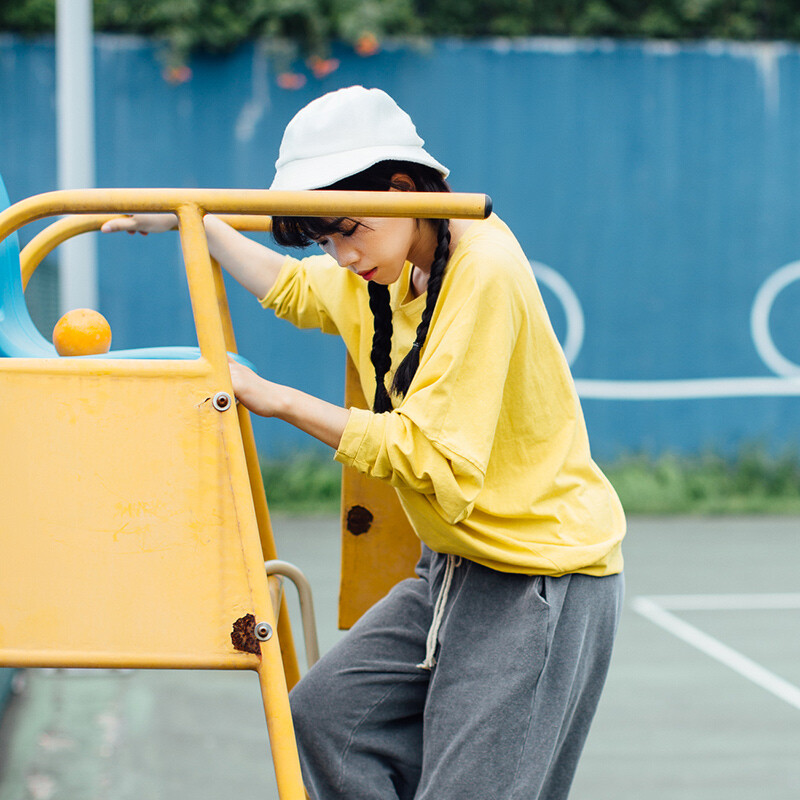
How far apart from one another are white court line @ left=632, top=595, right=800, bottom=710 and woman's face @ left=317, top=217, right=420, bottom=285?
2.46 metres

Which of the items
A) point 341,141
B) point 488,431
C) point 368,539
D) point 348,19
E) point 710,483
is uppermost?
point 341,141

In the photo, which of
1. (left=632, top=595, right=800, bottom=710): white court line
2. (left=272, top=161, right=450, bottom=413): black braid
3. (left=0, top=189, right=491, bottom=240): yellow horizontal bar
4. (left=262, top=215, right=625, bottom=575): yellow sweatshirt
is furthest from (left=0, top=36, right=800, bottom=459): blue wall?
(left=0, top=189, right=491, bottom=240): yellow horizontal bar

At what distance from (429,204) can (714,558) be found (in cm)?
414

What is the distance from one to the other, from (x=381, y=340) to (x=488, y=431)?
1.15ft

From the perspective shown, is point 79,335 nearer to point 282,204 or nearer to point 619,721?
point 282,204

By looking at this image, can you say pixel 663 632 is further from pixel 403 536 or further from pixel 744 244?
pixel 744 244

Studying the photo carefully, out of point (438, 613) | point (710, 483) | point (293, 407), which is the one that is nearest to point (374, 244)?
point (293, 407)

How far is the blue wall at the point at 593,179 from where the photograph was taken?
19.8ft

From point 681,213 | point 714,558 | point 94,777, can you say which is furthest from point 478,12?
point 94,777

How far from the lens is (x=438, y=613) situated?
171cm

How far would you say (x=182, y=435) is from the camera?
1396 mm

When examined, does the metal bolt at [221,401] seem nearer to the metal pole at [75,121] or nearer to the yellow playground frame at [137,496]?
the yellow playground frame at [137,496]

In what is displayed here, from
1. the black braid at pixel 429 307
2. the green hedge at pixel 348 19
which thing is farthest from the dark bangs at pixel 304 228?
the green hedge at pixel 348 19

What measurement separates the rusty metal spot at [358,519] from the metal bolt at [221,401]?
71 centimetres
